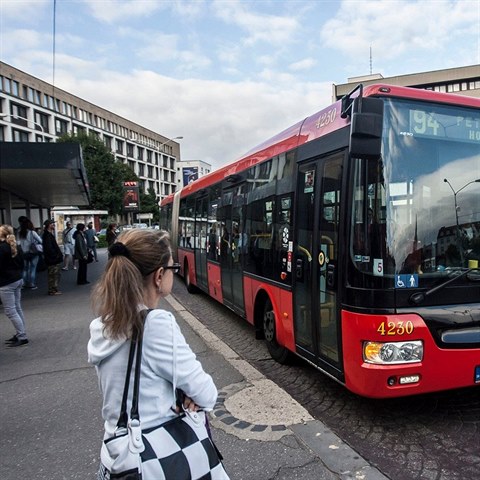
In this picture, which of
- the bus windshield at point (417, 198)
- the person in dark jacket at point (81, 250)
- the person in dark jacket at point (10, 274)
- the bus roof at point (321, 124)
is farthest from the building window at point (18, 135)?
the bus windshield at point (417, 198)

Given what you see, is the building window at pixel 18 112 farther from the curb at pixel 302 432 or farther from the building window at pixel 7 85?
the curb at pixel 302 432

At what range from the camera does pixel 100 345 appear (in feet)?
5.34

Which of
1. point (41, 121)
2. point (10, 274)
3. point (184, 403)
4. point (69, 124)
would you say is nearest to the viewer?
point (184, 403)

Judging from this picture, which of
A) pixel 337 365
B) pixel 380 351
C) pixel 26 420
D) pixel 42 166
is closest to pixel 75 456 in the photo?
pixel 26 420

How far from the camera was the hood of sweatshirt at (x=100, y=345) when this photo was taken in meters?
1.58

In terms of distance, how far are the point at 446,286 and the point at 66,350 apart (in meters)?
5.10

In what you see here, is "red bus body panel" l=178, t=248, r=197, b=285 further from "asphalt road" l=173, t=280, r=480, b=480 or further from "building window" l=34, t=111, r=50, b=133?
"building window" l=34, t=111, r=50, b=133

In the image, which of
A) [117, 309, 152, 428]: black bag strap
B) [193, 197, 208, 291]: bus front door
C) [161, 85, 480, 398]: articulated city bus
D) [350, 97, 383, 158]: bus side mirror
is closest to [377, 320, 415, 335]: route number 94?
[161, 85, 480, 398]: articulated city bus

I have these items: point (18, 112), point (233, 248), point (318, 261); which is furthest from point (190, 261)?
point (18, 112)

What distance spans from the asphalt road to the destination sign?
2.42 metres

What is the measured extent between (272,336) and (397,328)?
7.64 ft

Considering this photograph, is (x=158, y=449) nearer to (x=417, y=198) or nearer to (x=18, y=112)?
(x=417, y=198)

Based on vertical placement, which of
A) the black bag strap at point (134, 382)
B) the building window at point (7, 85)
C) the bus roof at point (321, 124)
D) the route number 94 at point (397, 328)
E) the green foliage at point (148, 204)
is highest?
the building window at point (7, 85)

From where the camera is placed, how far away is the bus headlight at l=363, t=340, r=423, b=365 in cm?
330
